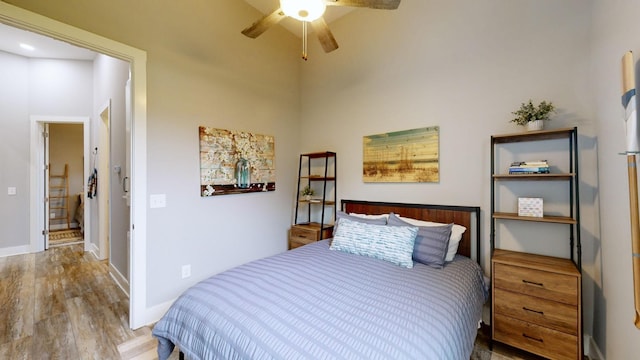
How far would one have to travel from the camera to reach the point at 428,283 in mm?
1667

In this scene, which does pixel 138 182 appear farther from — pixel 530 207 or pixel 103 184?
pixel 530 207

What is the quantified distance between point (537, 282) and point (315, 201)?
230 cm

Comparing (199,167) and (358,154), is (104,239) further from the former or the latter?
(358,154)

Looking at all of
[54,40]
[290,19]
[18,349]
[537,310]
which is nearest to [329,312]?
[537,310]

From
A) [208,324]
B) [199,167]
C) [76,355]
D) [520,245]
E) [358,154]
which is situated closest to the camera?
[208,324]

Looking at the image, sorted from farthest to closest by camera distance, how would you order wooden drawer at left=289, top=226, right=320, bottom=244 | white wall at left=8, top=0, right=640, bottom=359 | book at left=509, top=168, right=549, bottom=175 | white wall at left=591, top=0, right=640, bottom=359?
wooden drawer at left=289, top=226, right=320, bottom=244
book at left=509, top=168, right=549, bottom=175
white wall at left=8, top=0, right=640, bottom=359
white wall at left=591, top=0, right=640, bottom=359

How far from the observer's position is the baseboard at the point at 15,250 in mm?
3980

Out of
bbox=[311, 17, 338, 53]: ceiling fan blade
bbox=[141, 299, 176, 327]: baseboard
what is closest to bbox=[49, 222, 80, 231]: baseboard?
bbox=[141, 299, 176, 327]: baseboard

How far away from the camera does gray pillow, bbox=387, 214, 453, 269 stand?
79.9 inches

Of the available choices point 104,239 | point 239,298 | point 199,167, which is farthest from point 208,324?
point 104,239

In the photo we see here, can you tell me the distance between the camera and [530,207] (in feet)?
6.48

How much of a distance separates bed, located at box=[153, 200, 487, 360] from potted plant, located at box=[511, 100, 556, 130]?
123 centimetres

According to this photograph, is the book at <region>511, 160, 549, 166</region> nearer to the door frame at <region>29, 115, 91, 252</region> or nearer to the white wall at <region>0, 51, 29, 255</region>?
the door frame at <region>29, 115, 91, 252</region>

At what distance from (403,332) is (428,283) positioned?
638 mm
